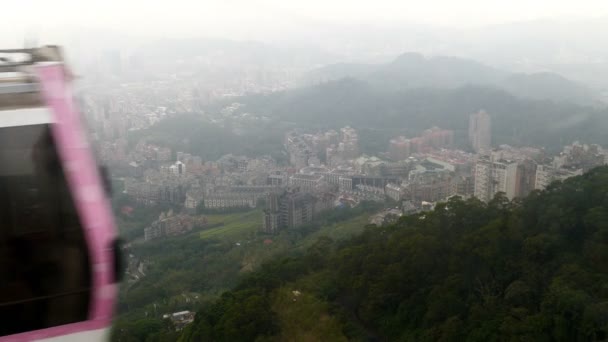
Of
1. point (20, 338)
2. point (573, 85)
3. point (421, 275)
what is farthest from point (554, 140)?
point (20, 338)

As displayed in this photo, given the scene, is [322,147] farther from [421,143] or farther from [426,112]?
[426,112]

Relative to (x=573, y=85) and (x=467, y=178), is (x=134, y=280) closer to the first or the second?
(x=467, y=178)

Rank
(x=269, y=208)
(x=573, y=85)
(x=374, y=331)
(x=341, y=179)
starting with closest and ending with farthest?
(x=374, y=331) → (x=269, y=208) → (x=341, y=179) → (x=573, y=85)

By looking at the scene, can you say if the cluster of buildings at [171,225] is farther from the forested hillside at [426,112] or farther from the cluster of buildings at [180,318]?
the forested hillside at [426,112]

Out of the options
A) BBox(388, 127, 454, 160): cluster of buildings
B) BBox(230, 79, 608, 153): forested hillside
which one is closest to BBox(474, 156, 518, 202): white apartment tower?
BBox(230, 79, 608, 153): forested hillside

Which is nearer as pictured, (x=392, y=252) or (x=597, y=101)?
(x=392, y=252)

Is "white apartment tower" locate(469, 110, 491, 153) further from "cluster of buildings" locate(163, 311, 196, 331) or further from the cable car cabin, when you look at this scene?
the cable car cabin
